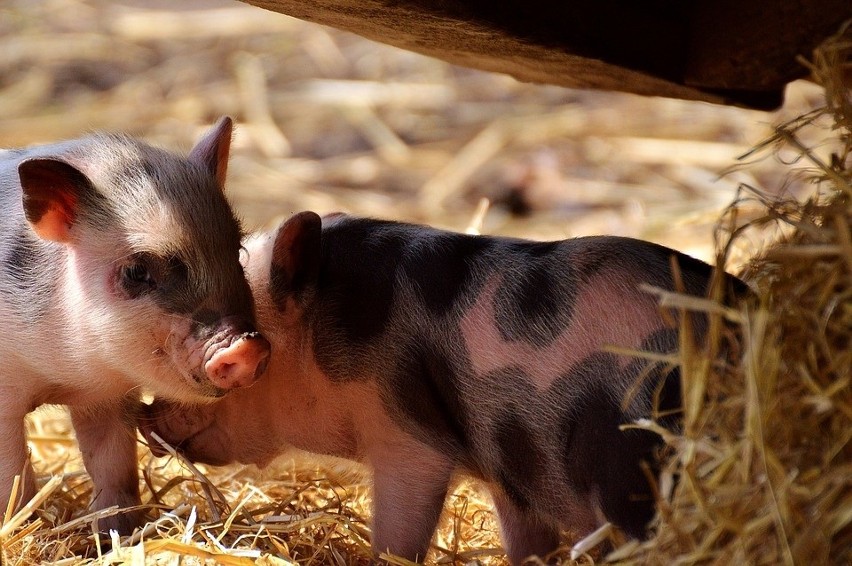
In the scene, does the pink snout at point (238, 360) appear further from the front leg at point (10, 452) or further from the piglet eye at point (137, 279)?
the front leg at point (10, 452)

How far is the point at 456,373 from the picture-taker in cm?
333

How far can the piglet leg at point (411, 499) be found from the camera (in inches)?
133

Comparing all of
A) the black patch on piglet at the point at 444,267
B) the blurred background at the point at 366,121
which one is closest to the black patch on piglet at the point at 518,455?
the black patch on piglet at the point at 444,267

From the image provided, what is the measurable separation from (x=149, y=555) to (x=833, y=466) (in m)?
1.86

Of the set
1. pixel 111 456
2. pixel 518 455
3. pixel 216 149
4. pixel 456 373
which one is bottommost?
pixel 111 456

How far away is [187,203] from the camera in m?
3.26

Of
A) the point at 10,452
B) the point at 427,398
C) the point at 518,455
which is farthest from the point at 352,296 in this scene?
the point at 10,452

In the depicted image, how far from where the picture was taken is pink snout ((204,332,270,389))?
3012 mm

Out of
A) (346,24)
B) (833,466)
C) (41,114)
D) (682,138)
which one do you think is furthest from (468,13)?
(41,114)

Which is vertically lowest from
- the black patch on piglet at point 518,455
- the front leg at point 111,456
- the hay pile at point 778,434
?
the front leg at point 111,456

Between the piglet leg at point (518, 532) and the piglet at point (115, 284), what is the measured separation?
0.96 metres

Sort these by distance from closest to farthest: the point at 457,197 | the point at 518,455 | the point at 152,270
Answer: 1. the point at 152,270
2. the point at 518,455
3. the point at 457,197

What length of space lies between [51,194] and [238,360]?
2.39ft

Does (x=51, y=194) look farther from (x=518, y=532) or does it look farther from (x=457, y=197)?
(x=457, y=197)
